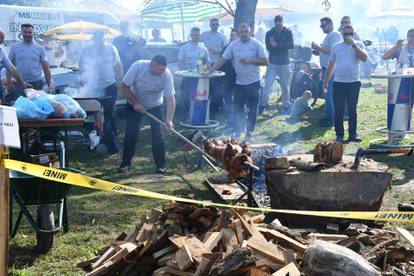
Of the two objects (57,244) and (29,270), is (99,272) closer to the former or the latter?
(29,270)

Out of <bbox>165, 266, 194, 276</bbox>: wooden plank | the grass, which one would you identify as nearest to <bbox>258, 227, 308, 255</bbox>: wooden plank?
<bbox>165, 266, 194, 276</bbox>: wooden plank

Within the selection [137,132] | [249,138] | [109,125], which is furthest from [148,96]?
[249,138]

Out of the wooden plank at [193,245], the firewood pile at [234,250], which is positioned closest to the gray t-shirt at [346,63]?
the firewood pile at [234,250]

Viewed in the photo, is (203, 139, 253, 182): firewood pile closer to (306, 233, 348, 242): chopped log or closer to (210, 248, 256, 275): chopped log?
(306, 233, 348, 242): chopped log

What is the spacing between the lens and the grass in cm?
514

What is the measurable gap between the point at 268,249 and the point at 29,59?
6999 millimetres

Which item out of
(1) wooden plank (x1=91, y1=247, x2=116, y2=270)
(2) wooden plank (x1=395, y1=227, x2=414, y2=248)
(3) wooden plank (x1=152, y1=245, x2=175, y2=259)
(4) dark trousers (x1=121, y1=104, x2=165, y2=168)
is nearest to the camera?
(3) wooden plank (x1=152, y1=245, x2=175, y2=259)

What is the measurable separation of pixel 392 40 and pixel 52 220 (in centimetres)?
3170

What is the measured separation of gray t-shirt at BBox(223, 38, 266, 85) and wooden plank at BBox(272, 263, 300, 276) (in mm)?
A: 6494

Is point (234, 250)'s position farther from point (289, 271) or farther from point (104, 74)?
point (104, 74)

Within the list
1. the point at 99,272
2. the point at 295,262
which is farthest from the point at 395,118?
the point at 99,272

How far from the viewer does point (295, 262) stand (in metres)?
4.36

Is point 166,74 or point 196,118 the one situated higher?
point 166,74

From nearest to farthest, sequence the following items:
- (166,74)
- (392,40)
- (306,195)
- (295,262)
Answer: (295,262), (306,195), (166,74), (392,40)
